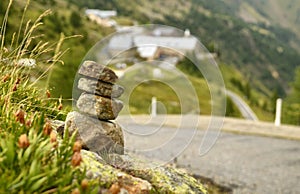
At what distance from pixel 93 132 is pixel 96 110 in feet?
0.89

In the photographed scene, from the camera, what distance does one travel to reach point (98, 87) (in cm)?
479

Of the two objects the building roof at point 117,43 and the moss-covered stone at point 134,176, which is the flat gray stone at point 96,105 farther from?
the building roof at point 117,43

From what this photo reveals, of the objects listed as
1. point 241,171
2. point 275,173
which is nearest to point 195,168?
point 241,171

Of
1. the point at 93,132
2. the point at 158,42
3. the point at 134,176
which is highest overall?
the point at 158,42

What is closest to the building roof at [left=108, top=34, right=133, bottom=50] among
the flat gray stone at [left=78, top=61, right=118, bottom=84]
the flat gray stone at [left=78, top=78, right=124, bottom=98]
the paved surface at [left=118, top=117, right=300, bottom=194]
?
the flat gray stone at [left=78, top=78, right=124, bottom=98]

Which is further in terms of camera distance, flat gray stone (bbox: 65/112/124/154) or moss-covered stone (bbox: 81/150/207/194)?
flat gray stone (bbox: 65/112/124/154)

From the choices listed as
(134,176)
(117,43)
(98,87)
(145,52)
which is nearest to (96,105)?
(98,87)

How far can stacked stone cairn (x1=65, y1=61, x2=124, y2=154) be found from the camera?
15.2 feet

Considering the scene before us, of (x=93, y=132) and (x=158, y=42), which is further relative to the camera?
(x=158, y=42)

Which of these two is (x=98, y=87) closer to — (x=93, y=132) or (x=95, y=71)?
(x=95, y=71)

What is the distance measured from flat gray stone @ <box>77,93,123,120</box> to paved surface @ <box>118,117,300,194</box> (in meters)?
3.75

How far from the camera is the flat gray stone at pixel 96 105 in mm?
4762

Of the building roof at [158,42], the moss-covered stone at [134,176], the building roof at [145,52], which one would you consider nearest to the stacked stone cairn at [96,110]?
the moss-covered stone at [134,176]

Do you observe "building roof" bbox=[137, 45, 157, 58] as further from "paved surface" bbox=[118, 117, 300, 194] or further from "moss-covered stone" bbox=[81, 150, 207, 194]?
"moss-covered stone" bbox=[81, 150, 207, 194]
